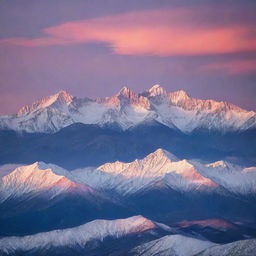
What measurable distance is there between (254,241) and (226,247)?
4.93 m

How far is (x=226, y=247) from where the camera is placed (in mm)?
190375

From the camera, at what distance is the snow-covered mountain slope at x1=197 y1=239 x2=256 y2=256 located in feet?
607

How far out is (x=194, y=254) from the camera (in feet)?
648

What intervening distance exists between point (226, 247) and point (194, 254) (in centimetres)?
884

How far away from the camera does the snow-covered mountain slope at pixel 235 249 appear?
7279 inches

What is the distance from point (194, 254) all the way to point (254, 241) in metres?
13.4

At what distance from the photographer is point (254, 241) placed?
18812 centimetres

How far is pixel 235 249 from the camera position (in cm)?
18775
